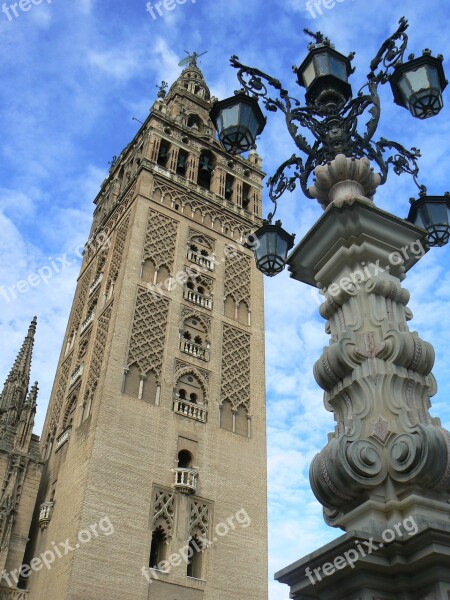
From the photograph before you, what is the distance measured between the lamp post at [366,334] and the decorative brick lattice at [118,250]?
1505 cm

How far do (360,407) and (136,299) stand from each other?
1595 centimetres

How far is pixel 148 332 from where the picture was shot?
1884 cm

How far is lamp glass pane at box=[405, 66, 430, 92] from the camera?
206 inches

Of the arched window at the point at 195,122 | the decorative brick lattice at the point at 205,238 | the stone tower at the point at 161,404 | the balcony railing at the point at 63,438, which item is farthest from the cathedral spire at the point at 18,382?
the arched window at the point at 195,122

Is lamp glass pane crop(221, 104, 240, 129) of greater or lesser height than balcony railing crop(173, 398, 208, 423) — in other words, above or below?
below

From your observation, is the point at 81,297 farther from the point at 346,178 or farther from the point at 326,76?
the point at 346,178

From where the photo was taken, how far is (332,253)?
4715 millimetres

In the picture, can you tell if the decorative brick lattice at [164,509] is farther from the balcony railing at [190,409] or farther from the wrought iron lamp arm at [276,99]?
the wrought iron lamp arm at [276,99]

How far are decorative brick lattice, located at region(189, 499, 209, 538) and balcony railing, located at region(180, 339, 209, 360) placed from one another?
15.2 feet

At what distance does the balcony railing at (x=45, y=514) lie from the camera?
16.6 meters

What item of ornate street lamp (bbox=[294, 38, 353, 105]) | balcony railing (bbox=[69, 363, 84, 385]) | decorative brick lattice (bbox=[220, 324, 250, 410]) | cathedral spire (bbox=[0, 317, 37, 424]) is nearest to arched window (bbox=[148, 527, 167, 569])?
decorative brick lattice (bbox=[220, 324, 250, 410])

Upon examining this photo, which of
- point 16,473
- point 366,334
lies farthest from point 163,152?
point 366,334

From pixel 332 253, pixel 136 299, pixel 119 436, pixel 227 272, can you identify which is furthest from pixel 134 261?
pixel 332 253

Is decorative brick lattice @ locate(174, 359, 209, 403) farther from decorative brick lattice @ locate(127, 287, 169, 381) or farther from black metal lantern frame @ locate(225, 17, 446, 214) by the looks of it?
black metal lantern frame @ locate(225, 17, 446, 214)
